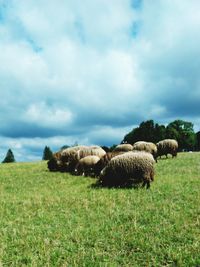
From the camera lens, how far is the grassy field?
31.2 feet

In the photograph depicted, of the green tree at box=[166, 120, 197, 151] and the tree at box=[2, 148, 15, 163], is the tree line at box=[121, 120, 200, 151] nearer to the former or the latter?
the green tree at box=[166, 120, 197, 151]

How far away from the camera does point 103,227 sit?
1180 cm

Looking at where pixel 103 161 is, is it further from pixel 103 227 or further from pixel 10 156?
pixel 10 156

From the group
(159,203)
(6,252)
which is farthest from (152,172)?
(6,252)

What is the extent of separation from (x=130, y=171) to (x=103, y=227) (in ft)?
24.9

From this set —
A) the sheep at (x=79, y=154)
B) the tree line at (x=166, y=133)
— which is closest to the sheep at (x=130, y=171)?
the sheep at (x=79, y=154)

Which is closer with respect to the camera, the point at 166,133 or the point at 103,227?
the point at 103,227

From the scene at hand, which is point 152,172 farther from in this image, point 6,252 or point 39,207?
point 6,252

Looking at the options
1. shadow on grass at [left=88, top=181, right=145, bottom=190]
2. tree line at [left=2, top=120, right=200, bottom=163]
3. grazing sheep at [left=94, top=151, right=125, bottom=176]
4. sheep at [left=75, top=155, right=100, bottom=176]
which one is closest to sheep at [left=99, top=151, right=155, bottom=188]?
shadow on grass at [left=88, top=181, right=145, bottom=190]

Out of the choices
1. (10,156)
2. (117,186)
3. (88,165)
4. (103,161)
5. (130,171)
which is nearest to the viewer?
(130,171)

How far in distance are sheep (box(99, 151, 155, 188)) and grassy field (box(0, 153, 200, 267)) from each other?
894 millimetres

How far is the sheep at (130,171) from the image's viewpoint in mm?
18919

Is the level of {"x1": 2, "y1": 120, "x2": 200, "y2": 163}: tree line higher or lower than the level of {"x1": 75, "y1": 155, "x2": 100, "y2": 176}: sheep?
higher

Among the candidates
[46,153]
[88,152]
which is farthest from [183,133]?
[88,152]
